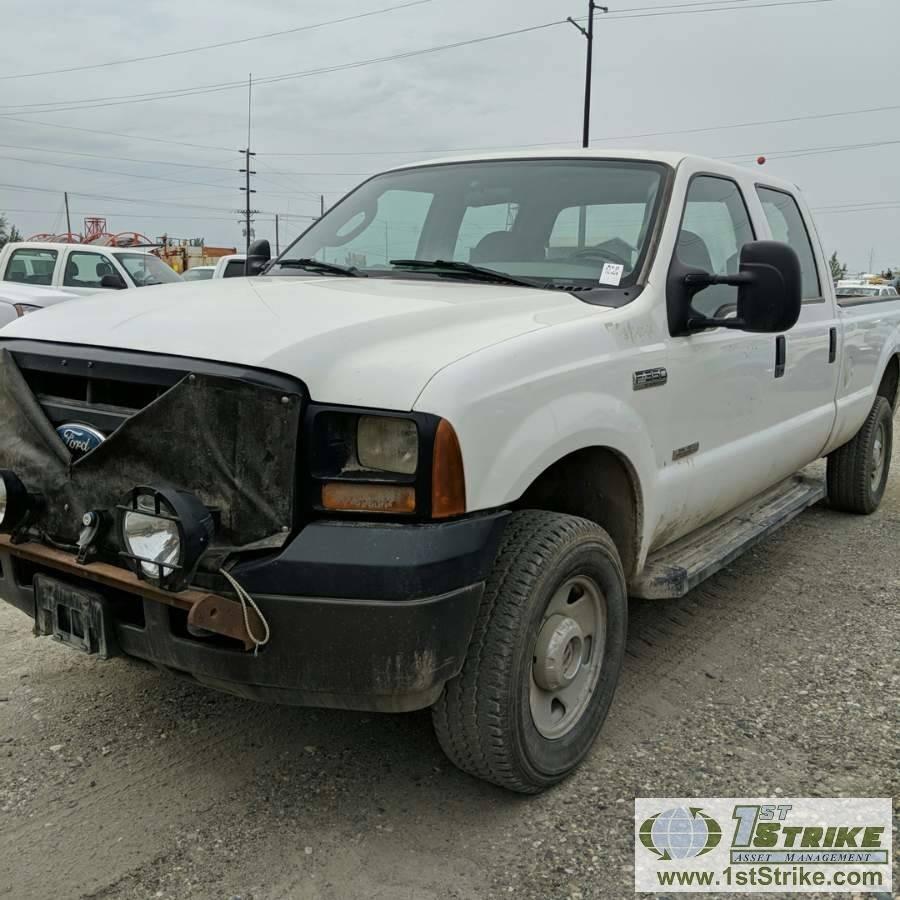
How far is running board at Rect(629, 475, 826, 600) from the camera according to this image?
11.4 ft

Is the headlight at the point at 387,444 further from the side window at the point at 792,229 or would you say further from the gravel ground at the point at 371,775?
the side window at the point at 792,229

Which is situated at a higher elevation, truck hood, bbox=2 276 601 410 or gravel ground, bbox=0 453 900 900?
truck hood, bbox=2 276 601 410

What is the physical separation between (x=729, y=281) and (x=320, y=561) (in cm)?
176

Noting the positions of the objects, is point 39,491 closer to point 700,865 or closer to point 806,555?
point 700,865

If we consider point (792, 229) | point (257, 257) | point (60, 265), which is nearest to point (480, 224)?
point (257, 257)

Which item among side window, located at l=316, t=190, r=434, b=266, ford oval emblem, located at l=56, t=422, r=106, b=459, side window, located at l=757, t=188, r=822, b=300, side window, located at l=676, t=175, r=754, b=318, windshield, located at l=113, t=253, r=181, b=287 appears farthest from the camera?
windshield, located at l=113, t=253, r=181, b=287

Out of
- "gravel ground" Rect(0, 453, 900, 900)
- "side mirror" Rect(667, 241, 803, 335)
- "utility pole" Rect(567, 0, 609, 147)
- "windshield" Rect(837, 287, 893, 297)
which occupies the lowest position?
"gravel ground" Rect(0, 453, 900, 900)

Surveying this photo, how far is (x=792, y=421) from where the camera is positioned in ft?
14.8

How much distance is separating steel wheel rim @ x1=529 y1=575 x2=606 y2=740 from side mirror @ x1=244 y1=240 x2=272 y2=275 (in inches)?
87.6

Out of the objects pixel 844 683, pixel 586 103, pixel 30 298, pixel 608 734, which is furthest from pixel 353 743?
pixel 586 103

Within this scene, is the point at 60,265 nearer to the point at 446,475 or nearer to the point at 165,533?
the point at 165,533

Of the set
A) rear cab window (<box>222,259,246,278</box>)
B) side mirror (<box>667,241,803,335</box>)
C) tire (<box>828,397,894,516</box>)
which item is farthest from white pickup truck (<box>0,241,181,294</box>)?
side mirror (<box>667,241,803,335</box>)

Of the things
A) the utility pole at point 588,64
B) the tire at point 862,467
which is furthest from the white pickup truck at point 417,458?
the utility pole at point 588,64

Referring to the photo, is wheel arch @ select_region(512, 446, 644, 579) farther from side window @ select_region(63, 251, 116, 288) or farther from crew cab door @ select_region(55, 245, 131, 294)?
side window @ select_region(63, 251, 116, 288)
